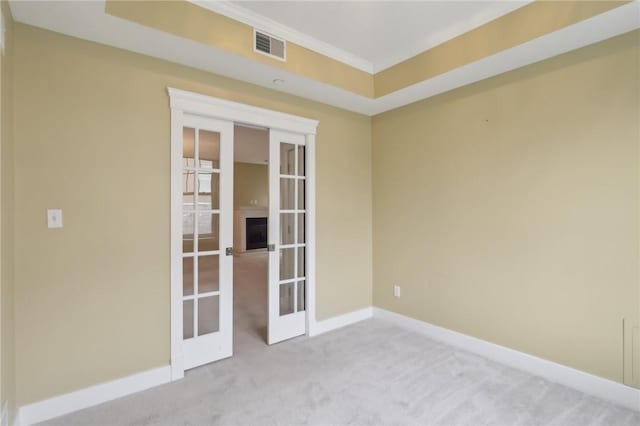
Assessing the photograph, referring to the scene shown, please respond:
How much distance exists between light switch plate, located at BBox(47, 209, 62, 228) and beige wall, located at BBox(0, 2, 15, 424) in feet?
0.60

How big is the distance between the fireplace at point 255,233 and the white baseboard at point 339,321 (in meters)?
5.99

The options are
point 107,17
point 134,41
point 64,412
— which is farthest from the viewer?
point 134,41

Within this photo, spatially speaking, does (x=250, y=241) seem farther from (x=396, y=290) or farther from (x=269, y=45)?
(x=269, y=45)

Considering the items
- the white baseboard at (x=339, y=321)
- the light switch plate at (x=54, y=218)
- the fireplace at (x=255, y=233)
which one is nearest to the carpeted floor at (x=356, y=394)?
the white baseboard at (x=339, y=321)

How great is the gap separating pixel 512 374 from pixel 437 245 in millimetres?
1300

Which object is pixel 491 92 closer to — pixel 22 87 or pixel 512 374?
pixel 512 374

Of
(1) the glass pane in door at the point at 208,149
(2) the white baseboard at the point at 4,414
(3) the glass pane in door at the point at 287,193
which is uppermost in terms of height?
(1) the glass pane in door at the point at 208,149

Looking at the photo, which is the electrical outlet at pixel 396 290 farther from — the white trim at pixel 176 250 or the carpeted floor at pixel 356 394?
the white trim at pixel 176 250

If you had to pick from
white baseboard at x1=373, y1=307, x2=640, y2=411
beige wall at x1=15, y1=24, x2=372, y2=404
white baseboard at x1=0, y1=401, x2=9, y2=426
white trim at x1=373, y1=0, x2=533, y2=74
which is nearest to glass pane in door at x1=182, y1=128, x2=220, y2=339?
beige wall at x1=15, y1=24, x2=372, y2=404

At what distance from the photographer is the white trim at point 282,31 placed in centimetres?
230

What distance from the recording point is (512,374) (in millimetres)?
2572

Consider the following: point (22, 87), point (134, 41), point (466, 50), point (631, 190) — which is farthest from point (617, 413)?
point (22, 87)

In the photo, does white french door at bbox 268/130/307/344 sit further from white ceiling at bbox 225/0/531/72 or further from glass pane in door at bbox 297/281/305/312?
white ceiling at bbox 225/0/531/72

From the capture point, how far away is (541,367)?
254 centimetres
